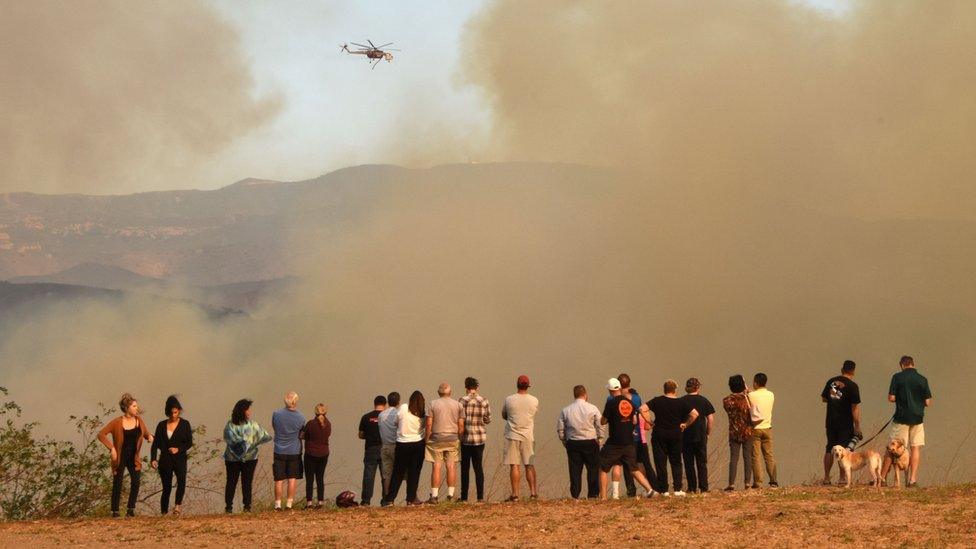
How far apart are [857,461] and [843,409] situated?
813mm

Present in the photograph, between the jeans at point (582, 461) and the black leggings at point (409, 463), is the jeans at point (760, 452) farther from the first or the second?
the black leggings at point (409, 463)

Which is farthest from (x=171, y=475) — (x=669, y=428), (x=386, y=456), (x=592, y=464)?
(x=669, y=428)

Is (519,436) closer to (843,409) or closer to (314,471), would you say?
(314,471)

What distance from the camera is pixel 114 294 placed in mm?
105125

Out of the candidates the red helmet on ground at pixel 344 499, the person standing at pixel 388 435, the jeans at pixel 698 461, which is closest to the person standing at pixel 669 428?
the jeans at pixel 698 461

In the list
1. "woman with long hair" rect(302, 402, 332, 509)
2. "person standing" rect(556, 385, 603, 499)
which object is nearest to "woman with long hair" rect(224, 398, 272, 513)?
"woman with long hair" rect(302, 402, 332, 509)

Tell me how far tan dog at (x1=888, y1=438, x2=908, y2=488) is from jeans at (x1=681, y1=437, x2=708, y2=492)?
2621 millimetres

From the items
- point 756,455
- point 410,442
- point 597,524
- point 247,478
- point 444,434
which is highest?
point 444,434

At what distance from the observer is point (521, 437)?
1823 centimetres

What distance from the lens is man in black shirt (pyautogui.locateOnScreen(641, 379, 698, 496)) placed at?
1794 centimetres

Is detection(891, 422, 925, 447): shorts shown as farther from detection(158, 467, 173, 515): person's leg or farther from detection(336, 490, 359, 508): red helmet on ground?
detection(158, 467, 173, 515): person's leg

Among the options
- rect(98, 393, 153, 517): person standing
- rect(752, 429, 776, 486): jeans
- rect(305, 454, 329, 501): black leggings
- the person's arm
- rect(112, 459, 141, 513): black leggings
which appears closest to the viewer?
rect(98, 393, 153, 517): person standing

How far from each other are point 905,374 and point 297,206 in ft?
464

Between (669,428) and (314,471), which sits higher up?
(669,428)
